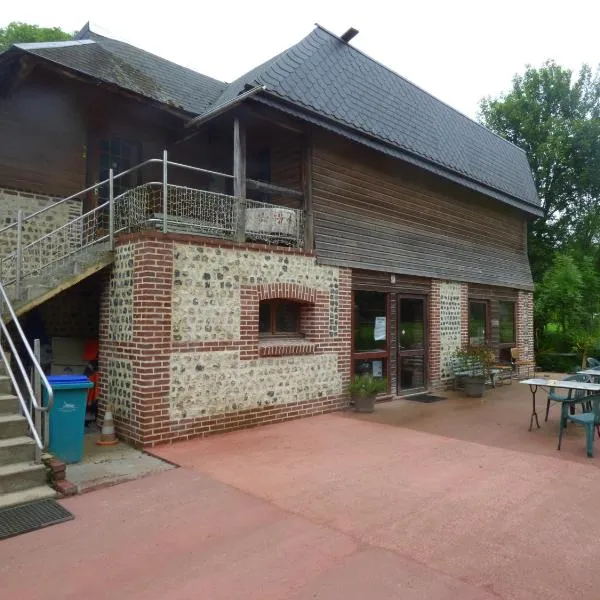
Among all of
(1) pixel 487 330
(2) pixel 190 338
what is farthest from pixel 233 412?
(1) pixel 487 330

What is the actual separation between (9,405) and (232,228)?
3.90 meters

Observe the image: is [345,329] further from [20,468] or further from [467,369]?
[20,468]

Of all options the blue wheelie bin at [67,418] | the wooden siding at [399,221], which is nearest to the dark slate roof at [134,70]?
the wooden siding at [399,221]

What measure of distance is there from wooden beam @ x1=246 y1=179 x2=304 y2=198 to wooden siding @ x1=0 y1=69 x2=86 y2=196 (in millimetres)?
3074

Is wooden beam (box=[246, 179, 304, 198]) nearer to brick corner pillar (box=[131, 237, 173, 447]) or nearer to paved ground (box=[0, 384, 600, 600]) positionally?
brick corner pillar (box=[131, 237, 173, 447])

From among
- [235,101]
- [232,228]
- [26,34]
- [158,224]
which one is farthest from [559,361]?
[26,34]

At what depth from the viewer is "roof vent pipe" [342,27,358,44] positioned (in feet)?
32.9

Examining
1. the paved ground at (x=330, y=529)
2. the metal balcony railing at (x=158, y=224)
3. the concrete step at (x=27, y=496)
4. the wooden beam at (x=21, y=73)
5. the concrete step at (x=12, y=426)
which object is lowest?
the paved ground at (x=330, y=529)

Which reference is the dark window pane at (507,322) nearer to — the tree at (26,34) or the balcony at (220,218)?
the balcony at (220,218)

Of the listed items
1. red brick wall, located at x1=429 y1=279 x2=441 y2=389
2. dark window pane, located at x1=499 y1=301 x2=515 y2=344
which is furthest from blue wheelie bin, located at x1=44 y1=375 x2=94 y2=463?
dark window pane, located at x1=499 y1=301 x2=515 y2=344

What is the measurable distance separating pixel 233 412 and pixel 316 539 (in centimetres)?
345

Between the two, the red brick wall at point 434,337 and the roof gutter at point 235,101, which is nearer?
the roof gutter at point 235,101

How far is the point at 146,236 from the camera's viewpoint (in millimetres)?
6086

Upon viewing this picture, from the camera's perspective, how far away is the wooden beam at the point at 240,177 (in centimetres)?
725
